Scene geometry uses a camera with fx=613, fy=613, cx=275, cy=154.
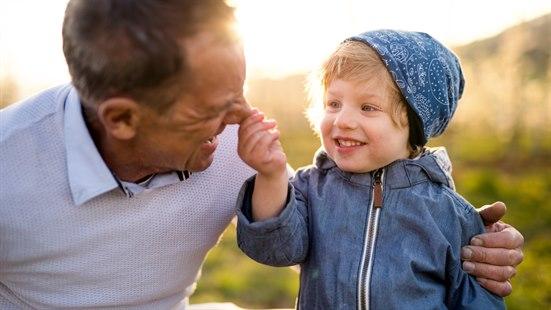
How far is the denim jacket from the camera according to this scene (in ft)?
5.99

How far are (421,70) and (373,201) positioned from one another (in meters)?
0.44

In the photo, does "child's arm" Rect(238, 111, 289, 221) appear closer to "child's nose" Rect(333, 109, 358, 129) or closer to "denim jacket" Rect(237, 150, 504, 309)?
"denim jacket" Rect(237, 150, 504, 309)

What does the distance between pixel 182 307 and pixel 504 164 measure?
11355 millimetres

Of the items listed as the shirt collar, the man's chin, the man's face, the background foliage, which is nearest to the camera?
the man's face

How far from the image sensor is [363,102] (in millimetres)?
1883

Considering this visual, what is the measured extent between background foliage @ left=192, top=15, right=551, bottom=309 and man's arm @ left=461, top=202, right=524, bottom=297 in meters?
0.90

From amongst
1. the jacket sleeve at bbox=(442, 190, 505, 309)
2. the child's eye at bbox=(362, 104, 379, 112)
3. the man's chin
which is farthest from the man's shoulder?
the jacket sleeve at bbox=(442, 190, 505, 309)

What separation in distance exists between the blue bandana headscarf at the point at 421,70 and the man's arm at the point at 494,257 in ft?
1.18

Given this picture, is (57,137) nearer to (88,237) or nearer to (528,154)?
(88,237)

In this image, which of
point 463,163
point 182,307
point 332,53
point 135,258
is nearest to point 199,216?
point 135,258

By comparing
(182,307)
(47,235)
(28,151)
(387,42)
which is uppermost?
(387,42)

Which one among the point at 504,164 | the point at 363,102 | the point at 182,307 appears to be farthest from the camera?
the point at 504,164

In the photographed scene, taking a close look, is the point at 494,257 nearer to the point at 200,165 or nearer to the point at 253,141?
the point at 253,141

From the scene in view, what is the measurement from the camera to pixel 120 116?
167cm
